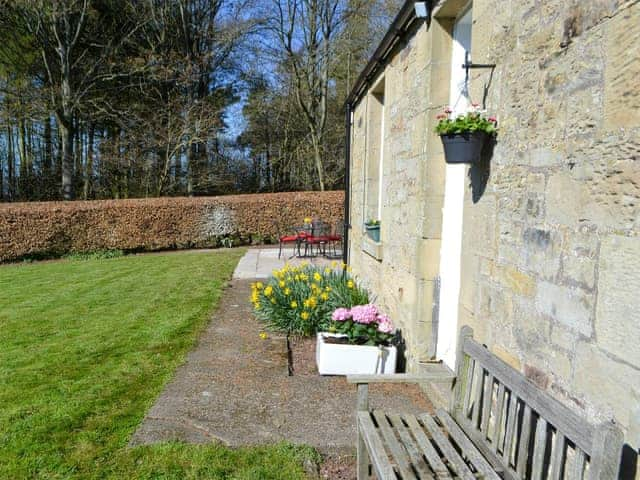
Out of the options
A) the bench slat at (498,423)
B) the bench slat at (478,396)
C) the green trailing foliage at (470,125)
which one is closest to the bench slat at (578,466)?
the bench slat at (498,423)

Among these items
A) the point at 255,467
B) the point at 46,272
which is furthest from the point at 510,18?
the point at 46,272

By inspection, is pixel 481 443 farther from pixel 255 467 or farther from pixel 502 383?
pixel 255 467

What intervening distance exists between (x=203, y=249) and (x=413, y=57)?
11.9 metres

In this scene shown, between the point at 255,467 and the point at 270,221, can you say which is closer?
the point at 255,467

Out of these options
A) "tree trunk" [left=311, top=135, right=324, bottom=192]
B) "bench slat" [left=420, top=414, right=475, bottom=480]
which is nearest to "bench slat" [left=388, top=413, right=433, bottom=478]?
"bench slat" [left=420, top=414, right=475, bottom=480]


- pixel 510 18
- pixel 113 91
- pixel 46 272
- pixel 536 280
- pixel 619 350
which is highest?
pixel 113 91

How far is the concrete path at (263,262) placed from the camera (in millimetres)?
9406

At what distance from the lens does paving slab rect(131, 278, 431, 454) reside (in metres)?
3.12

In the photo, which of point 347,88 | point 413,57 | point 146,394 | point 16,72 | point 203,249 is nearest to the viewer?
point 146,394

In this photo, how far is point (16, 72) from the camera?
1781 centimetres

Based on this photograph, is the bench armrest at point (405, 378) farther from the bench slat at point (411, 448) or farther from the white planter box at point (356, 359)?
the white planter box at point (356, 359)

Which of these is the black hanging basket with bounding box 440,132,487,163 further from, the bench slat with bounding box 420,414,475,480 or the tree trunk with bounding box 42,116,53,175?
the tree trunk with bounding box 42,116,53,175

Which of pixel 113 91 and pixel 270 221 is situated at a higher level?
pixel 113 91

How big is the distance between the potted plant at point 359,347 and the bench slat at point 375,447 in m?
1.54
